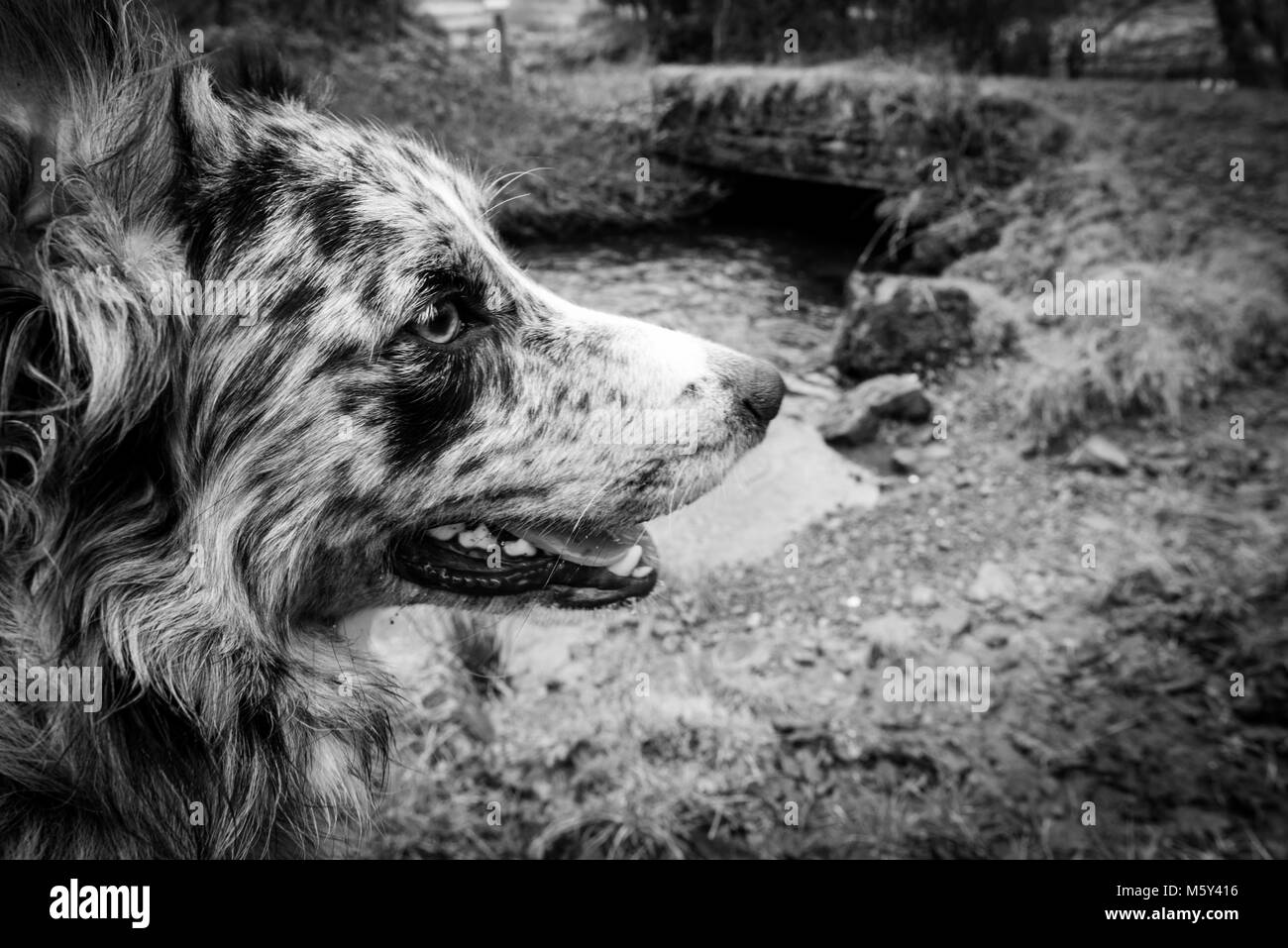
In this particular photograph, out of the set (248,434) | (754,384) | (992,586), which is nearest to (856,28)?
(992,586)

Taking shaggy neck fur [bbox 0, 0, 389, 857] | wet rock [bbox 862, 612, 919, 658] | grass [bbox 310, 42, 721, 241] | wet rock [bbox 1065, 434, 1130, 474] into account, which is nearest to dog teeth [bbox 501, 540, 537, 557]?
shaggy neck fur [bbox 0, 0, 389, 857]

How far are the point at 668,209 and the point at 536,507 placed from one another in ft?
19.6

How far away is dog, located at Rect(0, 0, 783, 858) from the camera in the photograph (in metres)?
1.54

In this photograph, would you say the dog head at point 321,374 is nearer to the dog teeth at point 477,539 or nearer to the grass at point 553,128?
the dog teeth at point 477,539

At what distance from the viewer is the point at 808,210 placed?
7.97 meters

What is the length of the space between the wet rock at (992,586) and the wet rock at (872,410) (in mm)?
1373

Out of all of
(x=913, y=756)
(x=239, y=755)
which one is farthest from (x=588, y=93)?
(x=239, y=755)

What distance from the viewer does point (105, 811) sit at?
171 centimetres

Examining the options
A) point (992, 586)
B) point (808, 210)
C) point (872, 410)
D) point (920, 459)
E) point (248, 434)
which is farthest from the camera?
point (808, 210)

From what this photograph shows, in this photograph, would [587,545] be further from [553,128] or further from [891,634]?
[553,128]

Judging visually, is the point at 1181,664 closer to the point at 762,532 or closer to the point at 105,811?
the point at 762,532

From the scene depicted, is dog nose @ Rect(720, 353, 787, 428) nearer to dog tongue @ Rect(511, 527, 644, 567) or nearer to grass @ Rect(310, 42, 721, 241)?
dog tongue @ Rect(511, 527, 644, 567)

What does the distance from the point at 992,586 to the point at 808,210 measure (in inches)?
198

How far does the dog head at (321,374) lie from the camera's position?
5.05 ft
